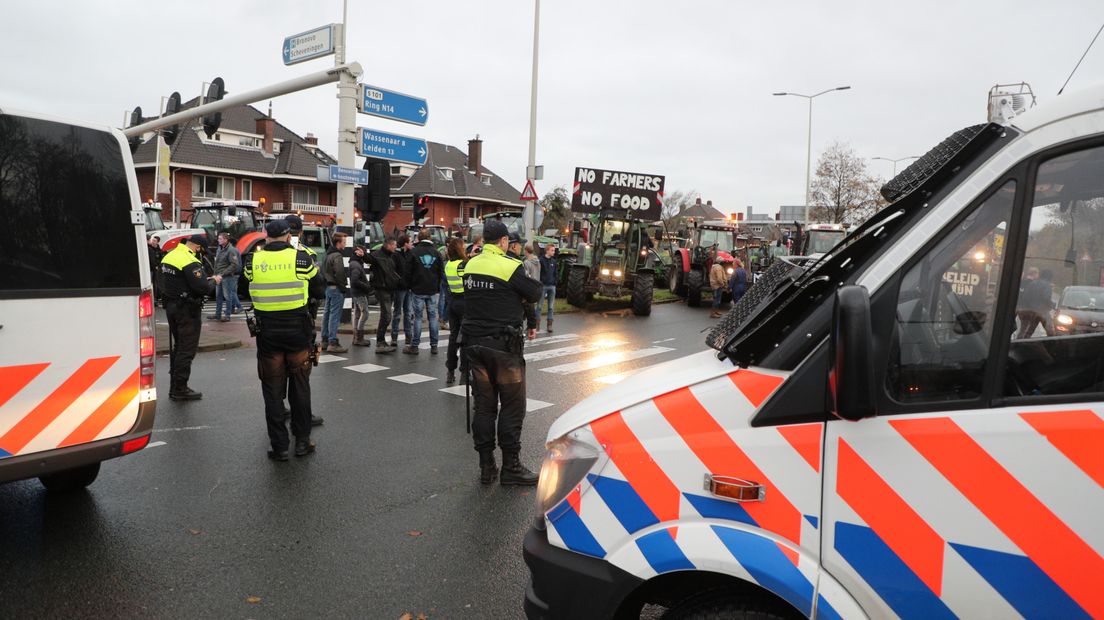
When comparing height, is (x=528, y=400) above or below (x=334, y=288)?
below

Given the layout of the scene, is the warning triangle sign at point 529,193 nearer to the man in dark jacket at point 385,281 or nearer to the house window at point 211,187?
the man in dark jacket at point 385,281

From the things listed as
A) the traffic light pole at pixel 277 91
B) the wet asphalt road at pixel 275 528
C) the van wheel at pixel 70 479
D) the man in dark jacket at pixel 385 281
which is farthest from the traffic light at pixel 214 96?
the van wheel at pixel 70 479

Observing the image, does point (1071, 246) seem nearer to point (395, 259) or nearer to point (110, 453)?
point (110, 453)

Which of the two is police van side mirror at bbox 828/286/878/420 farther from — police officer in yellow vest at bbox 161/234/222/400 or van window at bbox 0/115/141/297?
police officer in yellow vest at bbox 161/234/222/400

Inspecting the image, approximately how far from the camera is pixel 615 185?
18.9 meters

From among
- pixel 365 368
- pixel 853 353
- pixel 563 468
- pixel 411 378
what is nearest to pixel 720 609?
pixel 563 468

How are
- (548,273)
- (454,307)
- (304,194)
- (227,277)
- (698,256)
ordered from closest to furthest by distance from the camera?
1. (454,307)
2. (548,273)
3. (227,277)
4. (698,256)
5. (304,194)

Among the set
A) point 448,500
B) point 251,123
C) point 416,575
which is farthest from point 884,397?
point 251,123

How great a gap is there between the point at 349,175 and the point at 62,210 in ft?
27.9

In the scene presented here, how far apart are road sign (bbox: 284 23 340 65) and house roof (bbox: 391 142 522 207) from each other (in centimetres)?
4026

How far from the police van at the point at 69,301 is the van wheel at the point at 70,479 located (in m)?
0.93

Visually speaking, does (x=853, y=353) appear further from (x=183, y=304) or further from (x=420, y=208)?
(x=420, y=208)

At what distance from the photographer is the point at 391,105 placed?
1317 cm

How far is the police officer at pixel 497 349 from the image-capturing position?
217 inches
